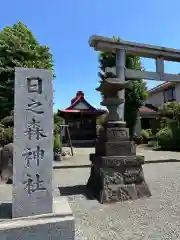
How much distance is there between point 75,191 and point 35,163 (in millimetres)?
3319

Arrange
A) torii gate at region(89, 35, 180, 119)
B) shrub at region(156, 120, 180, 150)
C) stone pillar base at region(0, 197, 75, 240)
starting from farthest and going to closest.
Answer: shrub at region(156, 120, 180, 150) < torii gate at region(89, 35, 180, 119) < stone pillar base at region(0, 197, 75, 240)

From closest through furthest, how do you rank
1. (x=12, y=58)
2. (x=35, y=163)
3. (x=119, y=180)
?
(x=35, y=163) → (x=119, y=180) → (x=12, y=58)

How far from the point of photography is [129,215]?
13.3 feet

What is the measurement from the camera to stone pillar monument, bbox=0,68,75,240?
8.24 ft

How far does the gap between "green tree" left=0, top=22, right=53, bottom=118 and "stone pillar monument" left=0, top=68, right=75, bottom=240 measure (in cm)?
968

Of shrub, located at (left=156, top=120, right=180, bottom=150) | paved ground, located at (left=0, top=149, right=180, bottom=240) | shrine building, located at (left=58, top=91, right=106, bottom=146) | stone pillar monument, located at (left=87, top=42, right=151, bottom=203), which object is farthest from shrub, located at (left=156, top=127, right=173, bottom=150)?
stone pillar monument, located at (left=87, top=42, right=151, bottom=203)

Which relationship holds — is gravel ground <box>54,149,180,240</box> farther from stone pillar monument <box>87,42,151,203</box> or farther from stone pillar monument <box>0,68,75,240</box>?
stone pillar monument <box>0,68,75,240</box>

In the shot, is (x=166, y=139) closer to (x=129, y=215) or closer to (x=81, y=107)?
(x=81, y=107)

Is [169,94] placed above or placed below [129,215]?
above

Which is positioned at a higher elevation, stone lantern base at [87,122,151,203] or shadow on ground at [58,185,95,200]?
stone lantern base at [87,122,151,203]

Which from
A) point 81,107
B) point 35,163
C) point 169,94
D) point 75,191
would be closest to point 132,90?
point 81,107

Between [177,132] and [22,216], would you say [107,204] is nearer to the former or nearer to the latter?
[22,216]

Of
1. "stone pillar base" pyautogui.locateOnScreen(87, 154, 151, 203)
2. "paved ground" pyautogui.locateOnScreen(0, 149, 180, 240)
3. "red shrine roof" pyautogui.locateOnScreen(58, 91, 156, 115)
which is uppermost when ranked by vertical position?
"red shrine roof" pyautogui.locateOnScreen(58, 91, 156, 115)

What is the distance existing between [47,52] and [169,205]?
12355 millimetres
